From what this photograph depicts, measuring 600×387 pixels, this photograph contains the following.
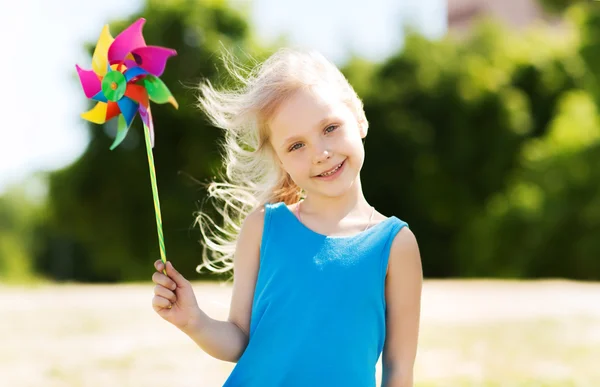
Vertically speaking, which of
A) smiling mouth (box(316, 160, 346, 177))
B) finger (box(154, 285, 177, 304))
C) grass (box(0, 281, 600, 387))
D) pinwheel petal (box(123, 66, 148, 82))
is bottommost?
finger (box(154, 285, 177, 304))

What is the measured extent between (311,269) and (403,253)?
0.78ft

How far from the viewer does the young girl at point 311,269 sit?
2.00 metres

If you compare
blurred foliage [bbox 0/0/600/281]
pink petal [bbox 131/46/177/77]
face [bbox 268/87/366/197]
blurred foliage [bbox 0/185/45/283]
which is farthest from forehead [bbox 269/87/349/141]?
blurred foliage [bbox 0/185/45/283]

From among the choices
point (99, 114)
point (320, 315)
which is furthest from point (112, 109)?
point (320, 315)

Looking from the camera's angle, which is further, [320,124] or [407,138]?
[407,138]

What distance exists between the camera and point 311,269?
6.66 ft

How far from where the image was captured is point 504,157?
15914 mm

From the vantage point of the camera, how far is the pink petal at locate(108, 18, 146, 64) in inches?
80.0

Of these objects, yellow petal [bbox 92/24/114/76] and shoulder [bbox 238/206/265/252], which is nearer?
yellow petal [bbox 92/24/114/76]

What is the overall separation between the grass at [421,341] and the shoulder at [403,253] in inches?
38.1

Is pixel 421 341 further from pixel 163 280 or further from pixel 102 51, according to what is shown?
pixel 102 51

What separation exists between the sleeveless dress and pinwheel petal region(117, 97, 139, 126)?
51cm

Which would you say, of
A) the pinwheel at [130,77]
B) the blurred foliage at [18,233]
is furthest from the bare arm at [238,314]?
the blurred foliage at [18,233]

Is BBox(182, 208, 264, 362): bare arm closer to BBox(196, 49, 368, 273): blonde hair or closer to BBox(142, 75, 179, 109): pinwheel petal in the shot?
BBox(196, 49, 368, 273): blonde hair
